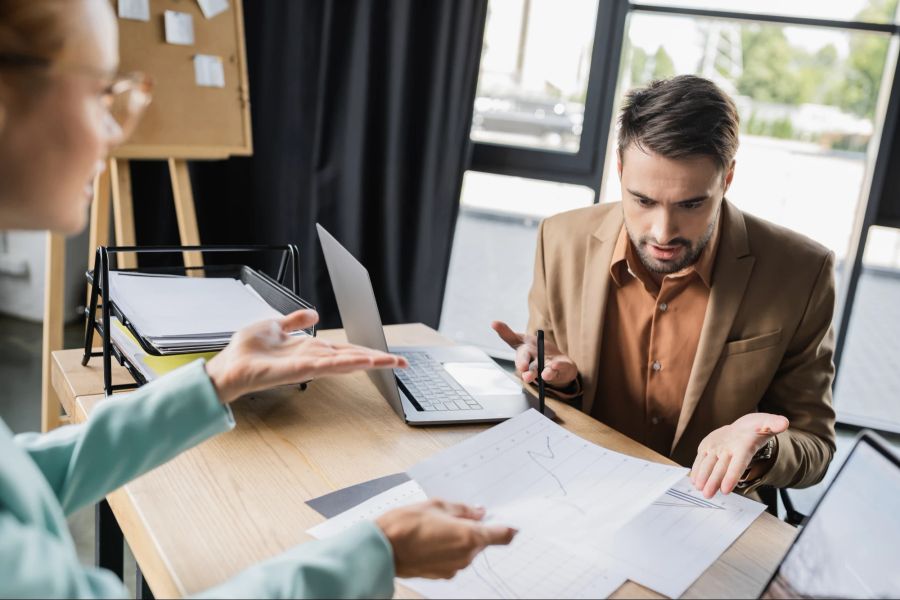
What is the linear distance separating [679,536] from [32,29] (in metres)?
0.81

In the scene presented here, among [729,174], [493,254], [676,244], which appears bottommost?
[493,254]

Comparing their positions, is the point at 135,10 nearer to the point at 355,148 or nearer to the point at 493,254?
the point at 355,148

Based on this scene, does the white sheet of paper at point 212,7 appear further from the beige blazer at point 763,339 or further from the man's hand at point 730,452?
the man's hand at point 730,452

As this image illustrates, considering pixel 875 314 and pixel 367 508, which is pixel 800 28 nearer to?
pixel 875 314

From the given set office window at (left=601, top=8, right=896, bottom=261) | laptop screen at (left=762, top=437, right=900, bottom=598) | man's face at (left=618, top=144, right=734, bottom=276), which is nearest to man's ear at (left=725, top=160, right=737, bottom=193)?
man's face at (left=618, top=144, right=734, bottom=276)

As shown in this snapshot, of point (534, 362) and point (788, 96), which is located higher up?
point (788, 96)

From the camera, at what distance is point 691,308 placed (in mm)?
1449

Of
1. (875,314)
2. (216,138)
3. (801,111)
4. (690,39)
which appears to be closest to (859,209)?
(801,111)

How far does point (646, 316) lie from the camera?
4.90 feet

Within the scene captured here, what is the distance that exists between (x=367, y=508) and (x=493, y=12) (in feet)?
8.49

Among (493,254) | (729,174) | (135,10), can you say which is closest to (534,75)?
(493,254)

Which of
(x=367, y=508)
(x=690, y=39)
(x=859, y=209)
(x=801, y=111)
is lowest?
(x=367, y=508)

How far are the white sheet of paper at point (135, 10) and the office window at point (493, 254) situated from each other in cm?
146

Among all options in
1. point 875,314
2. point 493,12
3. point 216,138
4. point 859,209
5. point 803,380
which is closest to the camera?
point 803,380
